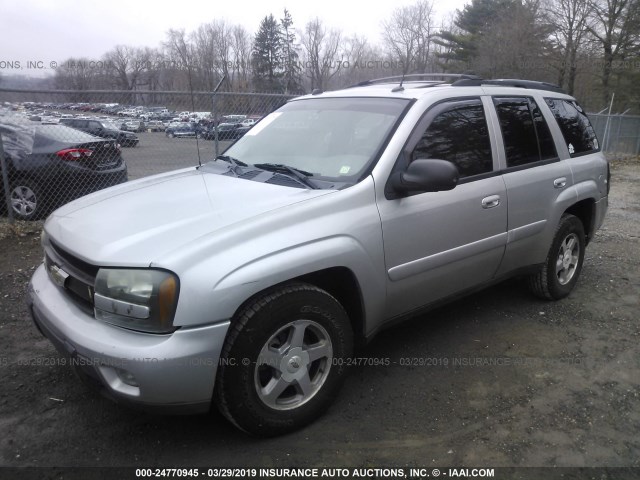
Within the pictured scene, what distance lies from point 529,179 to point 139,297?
2920 millimetres

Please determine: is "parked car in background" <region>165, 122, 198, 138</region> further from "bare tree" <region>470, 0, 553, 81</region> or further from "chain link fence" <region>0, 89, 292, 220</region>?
"bare tree" <region>470, 0, 553, 81</region>

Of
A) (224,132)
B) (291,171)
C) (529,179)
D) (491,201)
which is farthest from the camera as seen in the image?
(224,132)

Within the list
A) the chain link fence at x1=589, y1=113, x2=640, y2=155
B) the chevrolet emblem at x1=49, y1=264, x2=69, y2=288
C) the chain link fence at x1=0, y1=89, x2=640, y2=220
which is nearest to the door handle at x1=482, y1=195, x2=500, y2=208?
the chevrolet emblem at x1=49, y1=264, x2=69, y2=288

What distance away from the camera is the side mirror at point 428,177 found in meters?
2.71

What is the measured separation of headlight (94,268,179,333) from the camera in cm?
212

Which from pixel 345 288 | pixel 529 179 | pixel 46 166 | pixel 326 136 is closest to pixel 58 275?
pixel 345 288

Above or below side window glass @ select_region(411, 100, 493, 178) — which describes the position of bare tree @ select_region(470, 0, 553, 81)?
above

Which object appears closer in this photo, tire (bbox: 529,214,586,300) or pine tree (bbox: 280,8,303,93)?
tire (bbox: 529,214,586,300)

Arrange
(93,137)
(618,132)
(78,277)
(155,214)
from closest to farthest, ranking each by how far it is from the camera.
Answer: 1. (78,277)
2. (155,214)
3. (93,137)
4. (618,132)

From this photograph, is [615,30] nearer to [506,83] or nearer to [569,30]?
[569,30]

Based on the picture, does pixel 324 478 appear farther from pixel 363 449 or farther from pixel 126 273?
pixel 126 273

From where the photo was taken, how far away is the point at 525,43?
28.4 metres

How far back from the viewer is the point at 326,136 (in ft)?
10.7

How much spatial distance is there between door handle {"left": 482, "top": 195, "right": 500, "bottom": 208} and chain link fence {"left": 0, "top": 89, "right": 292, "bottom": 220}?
412 centimetres
